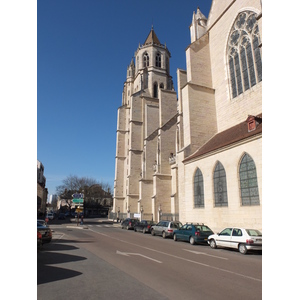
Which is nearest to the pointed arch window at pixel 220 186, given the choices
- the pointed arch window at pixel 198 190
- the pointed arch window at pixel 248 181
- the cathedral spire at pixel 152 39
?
the pointed arch window at pixel 248 181

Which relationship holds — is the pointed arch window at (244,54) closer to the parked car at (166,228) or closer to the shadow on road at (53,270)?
the parked car at (166,228)

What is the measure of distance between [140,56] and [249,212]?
1715 inches

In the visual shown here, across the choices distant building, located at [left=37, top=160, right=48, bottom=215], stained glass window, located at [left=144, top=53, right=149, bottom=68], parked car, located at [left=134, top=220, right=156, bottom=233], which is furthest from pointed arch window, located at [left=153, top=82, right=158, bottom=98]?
distant building, located at [left=37, top=160, right=48, bottom=215]

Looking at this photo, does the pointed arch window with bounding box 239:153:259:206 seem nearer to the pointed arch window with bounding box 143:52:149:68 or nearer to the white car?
the white car

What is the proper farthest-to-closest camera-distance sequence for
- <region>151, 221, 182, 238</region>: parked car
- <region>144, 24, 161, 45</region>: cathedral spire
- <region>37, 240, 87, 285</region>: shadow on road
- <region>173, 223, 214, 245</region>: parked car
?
<region>144, 24, 161, 45</region>: cathedral spire
<region>151, 221, 182, 238</region>: parked car
<region>173, 223, 214, 245</region>: parked car
<region>37, 240, 87, 285</region>: shadow on road

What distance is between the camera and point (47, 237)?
12406 millimetres

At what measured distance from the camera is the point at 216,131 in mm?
22719

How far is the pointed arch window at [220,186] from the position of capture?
1645 centimetres

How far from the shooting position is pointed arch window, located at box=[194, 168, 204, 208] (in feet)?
61.9

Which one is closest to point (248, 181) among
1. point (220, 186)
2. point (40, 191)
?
point (220, 186)

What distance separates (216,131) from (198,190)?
6.50 m

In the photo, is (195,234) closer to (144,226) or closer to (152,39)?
(144,226)

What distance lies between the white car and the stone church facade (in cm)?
251
